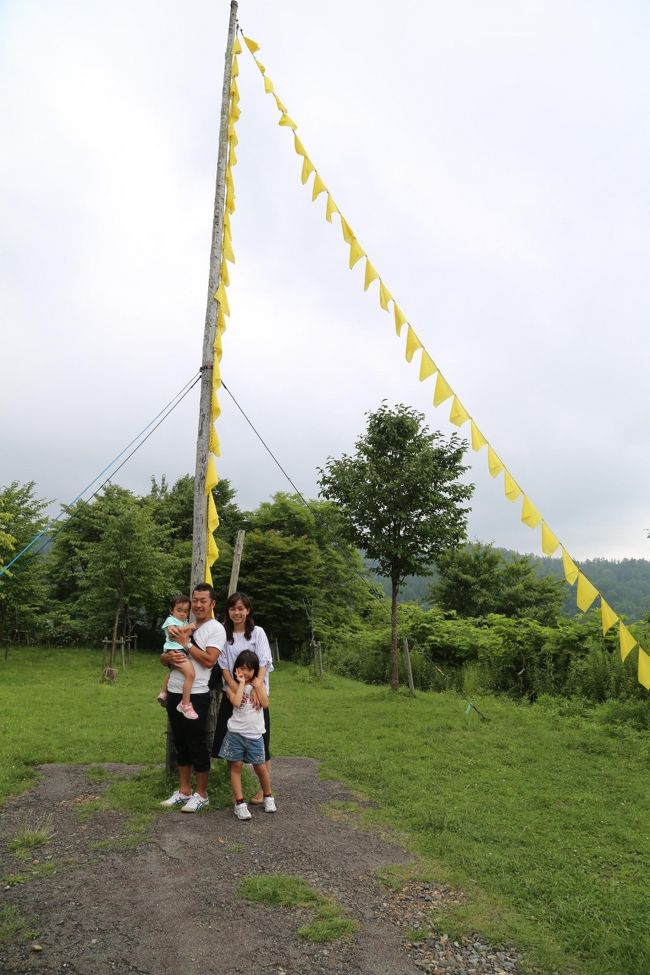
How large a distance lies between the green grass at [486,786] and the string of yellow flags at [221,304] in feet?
8.67

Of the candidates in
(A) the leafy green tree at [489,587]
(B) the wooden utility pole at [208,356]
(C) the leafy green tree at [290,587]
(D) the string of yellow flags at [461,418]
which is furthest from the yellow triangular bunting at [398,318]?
(A) the leafy green tree at [489,587]

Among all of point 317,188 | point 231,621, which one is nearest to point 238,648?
point 231,621

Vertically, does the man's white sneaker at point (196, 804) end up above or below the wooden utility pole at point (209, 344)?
below

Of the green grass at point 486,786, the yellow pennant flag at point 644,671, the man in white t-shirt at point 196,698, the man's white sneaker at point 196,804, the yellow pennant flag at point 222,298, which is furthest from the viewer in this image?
the yellow pennant flag at point 222,298

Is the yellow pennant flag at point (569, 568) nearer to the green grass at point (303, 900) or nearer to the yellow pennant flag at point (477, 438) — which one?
the yellow pennant flag at point (477, 438)

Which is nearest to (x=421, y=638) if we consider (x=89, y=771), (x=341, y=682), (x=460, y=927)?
(x=341, y=682)

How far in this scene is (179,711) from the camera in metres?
5.70

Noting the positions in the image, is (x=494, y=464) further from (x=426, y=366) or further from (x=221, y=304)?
(x=221, y=304)

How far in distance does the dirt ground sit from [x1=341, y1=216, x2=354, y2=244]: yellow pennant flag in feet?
19.7

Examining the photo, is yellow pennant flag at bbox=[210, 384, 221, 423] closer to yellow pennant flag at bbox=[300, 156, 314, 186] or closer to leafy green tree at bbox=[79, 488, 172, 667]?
yellow pennant flag at bbox=[300, 156, 314, 186]

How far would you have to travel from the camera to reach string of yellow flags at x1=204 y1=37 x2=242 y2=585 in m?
6.93

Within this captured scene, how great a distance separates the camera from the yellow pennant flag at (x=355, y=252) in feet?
22.7

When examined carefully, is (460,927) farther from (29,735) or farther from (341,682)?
(341,682)

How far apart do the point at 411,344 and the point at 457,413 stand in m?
0.92
